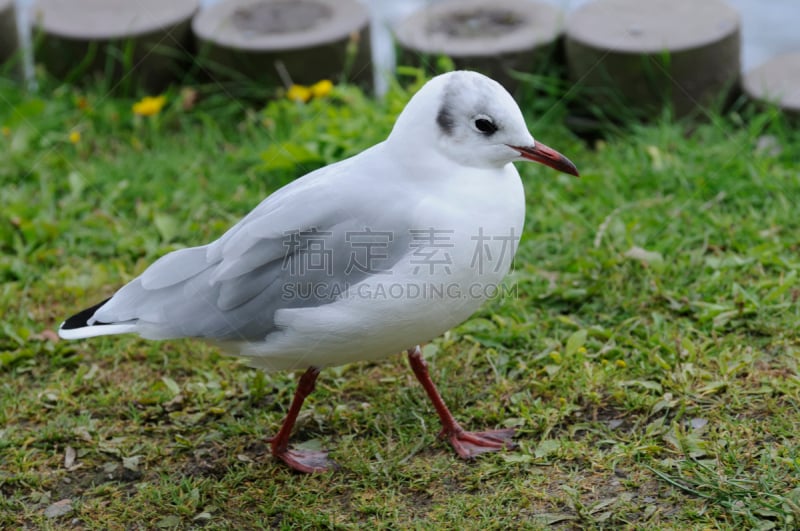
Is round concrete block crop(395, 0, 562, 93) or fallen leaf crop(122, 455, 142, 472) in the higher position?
round concrete block crop(395, 0, 562, 93)

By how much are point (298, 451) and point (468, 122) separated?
51.7 inches

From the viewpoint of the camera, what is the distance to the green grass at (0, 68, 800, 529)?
319 cm

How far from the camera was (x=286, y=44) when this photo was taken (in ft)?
19.4

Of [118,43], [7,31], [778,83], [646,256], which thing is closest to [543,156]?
[646,256]

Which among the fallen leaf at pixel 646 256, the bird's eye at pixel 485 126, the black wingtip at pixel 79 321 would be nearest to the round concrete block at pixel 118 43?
the black wingtip at pixel 79 321

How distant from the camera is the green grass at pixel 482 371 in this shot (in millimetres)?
3188

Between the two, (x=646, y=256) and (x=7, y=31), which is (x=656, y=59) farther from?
(x=7, y=31)

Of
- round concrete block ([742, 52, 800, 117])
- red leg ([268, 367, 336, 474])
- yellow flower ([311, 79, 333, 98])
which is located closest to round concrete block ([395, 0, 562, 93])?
yellow flower ([311, 79, 333, 98])

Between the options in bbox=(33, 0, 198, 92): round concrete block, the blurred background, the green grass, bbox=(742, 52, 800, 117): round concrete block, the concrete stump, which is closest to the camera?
the green grass

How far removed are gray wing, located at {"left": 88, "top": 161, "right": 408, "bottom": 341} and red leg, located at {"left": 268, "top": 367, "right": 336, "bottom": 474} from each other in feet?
0.97

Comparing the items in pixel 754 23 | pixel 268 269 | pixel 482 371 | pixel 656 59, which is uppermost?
pixel 268 269

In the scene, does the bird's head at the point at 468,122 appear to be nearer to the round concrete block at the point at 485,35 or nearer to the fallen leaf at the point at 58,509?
the fallen leaf at the point at 58,509

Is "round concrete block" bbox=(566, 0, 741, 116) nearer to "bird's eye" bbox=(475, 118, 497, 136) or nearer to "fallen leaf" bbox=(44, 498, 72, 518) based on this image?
"bird's eye" bbox=(475, 118, 497, 136)

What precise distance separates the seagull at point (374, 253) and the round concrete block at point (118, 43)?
3.13 meters
